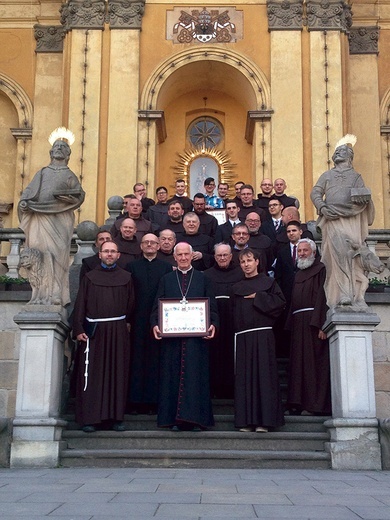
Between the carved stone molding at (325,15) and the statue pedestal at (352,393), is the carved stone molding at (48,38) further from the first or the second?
the statue pedestal at (352,393)

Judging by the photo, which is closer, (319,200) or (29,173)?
(319,200)

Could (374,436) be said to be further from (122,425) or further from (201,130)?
(201,130)

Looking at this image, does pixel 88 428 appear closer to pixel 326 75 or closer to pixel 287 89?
pixel 287 89

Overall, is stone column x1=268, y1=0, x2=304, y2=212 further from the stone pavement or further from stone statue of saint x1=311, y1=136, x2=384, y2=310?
the stone pavement

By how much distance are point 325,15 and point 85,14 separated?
570 cm

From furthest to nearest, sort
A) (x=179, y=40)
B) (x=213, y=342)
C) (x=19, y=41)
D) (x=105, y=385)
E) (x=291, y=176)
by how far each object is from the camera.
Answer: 1. (x=19, y=41)
2. (x=179, y=40)
3. (x=291, y=176)
4. (x=213, y=342)
5. (x=105, y=385)

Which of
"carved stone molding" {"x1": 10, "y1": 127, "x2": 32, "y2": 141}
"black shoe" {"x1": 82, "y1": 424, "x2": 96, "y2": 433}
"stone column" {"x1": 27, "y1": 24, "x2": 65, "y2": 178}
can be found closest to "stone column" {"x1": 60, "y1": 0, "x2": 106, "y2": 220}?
"stone column" {"x1": 27, "y1": 24, "x2": 65, "y2": 178}

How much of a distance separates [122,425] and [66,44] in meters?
13.2

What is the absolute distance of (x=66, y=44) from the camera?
19.6m

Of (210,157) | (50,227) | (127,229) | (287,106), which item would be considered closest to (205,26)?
(287,106)

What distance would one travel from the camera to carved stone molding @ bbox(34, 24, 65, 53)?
68.6 feet

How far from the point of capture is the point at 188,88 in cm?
2098

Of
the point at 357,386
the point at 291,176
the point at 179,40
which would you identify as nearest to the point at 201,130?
the point at 179,40

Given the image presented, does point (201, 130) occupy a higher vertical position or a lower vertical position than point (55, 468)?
higher
